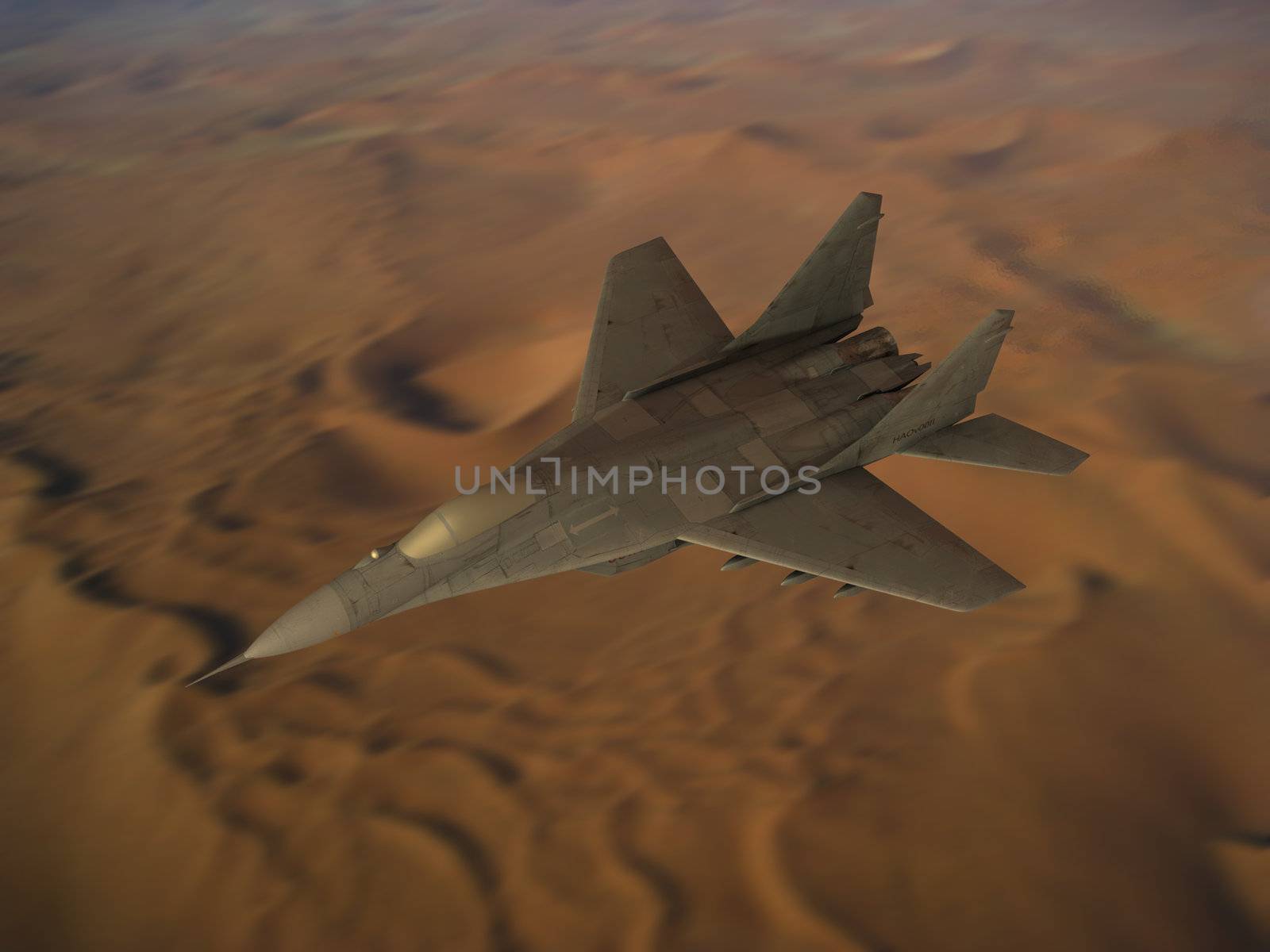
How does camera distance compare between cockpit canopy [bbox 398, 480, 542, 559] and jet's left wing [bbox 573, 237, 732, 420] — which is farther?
jet's left wing [bbox 573, 237, 732, 420]

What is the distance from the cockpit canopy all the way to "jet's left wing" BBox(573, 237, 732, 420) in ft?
9.00

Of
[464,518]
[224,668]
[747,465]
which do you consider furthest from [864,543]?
[224,668]

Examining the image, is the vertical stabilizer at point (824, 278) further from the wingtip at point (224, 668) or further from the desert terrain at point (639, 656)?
the wingtip at point (224, 668)

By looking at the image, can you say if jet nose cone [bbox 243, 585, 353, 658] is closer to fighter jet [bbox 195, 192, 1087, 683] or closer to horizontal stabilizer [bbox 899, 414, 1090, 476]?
fighter jet [bbox 195, 192, 1087, 683]

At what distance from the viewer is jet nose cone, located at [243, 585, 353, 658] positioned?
12258 mm

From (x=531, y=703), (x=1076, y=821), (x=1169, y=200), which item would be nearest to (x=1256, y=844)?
(x=1076, y=821)

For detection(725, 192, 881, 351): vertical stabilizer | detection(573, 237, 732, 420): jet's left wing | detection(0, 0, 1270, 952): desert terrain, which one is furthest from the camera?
detection(725, 192, 881, 351): vertical stabilizer

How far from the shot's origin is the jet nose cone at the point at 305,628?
12.3 metres

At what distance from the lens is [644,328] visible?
55.7 feet

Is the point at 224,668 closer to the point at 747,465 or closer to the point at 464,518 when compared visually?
the point at 464,518

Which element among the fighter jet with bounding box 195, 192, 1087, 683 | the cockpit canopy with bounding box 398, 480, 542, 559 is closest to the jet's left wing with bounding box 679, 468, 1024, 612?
the fighter jet with bounding box 195, 192, 1087, 683

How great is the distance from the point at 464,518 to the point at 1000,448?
32.3 feet

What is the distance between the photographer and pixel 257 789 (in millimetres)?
11633

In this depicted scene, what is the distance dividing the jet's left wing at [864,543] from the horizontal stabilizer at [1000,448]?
4.40ft
